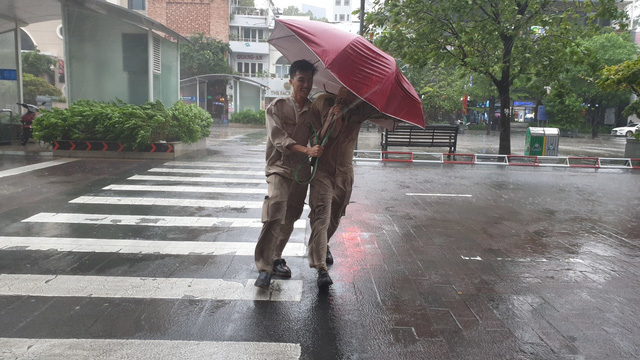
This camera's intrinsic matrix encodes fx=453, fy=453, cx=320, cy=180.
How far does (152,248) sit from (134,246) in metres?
0.23

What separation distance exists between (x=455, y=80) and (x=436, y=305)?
1323 inches

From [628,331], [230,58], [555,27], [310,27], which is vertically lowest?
[628,331]

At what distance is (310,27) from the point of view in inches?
142

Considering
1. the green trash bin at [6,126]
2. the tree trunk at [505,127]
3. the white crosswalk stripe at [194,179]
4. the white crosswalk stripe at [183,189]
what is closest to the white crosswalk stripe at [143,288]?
the white crosswalk stripe at [183,189]

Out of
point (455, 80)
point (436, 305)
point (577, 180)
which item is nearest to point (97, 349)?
point (436, 305)

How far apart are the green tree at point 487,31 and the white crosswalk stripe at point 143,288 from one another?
36.3 feet

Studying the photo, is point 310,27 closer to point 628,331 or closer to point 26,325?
point 26,325

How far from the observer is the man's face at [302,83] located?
3926 millimetres

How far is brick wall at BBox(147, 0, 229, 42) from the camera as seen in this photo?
47.2 metres

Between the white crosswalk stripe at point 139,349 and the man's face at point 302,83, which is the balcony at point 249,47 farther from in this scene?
the white crosswalk stripe at point 139,349

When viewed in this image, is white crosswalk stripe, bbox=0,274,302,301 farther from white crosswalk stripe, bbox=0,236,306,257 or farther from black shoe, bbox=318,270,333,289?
white crosswalk stripe, bbox=0,236,306,257

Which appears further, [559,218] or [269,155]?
[559,218]

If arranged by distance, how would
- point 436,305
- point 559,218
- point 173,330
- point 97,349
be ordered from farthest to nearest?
point 559,218 → point 436,305 → point 173,330 → point 97,349

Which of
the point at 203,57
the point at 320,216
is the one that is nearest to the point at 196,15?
the point at 203,57
